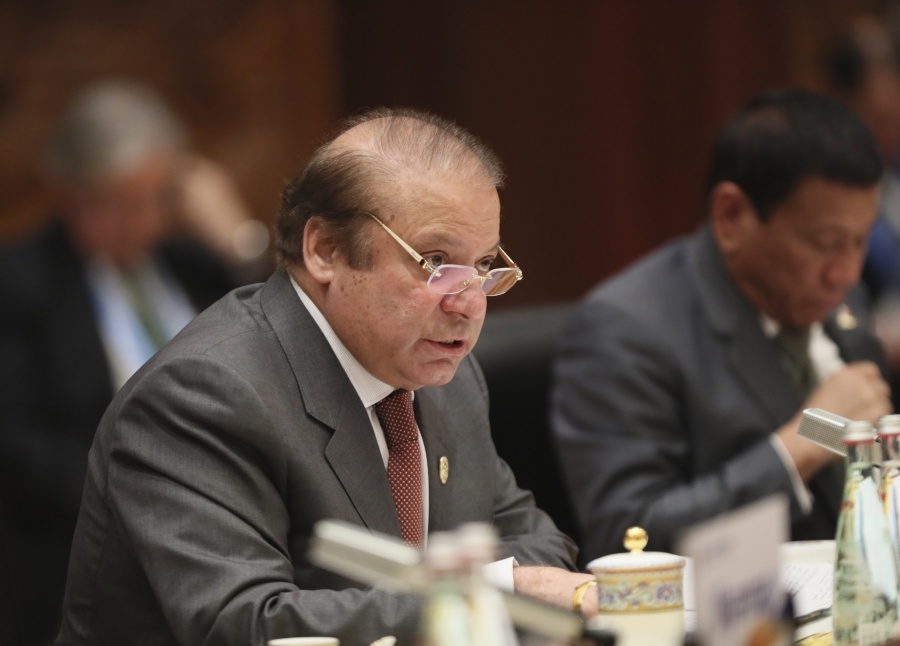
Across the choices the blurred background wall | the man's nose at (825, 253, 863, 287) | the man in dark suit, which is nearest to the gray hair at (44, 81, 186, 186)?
the man in dark suit

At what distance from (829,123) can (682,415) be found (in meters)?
0.67

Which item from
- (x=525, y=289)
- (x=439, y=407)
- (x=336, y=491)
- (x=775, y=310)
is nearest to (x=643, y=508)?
(x=775, y=310)

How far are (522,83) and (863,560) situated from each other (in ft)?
13.2

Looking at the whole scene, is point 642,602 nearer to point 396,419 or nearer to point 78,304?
point 396,419

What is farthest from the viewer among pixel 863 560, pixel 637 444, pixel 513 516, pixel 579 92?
pixel 579 92

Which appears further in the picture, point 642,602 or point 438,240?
point 438,240

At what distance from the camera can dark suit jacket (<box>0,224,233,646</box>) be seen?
3.92m

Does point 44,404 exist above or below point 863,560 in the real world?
below

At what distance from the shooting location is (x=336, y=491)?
194cm

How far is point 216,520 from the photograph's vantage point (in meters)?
1.78

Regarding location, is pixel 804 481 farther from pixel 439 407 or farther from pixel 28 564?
pixel 28 564

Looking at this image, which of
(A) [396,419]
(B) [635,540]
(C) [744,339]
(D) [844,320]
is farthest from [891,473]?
(D) [844,320]

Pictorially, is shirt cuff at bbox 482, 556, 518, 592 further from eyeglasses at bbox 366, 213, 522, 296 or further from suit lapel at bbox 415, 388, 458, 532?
eyeglasses at bbox 366, 213, 522, 296

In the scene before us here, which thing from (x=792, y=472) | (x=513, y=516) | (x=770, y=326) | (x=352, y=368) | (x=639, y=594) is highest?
(x=352, y=368)
